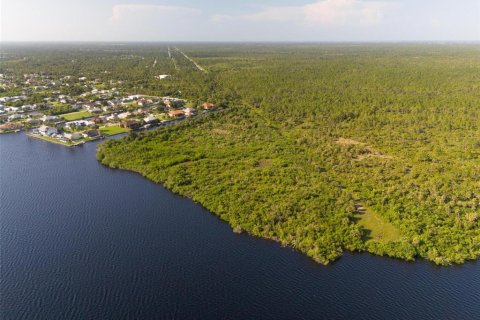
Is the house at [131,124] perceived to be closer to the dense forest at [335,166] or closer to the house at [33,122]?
the dense forest at [335,166]

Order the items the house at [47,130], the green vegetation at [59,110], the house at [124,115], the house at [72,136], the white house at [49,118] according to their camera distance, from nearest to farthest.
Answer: the house at [72,136] → the house at [47,130] → the white house at [49,118] → the house at [124,115] → the green vegetation at [59,110]

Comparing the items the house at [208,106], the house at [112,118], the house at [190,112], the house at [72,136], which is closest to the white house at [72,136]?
the house at [72,136]

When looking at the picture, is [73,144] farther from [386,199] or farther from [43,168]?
[386,199]

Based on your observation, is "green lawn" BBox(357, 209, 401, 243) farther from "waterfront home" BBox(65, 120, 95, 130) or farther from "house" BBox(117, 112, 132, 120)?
"house" BBox(117, 112, 132, 120)

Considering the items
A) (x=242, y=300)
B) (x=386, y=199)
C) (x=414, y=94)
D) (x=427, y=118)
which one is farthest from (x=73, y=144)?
(x=414, y=94)

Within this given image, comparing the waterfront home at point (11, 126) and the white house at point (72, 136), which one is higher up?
the waterfront home at point (11, 126)

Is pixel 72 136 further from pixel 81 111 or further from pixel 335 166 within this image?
pixel 335 166
